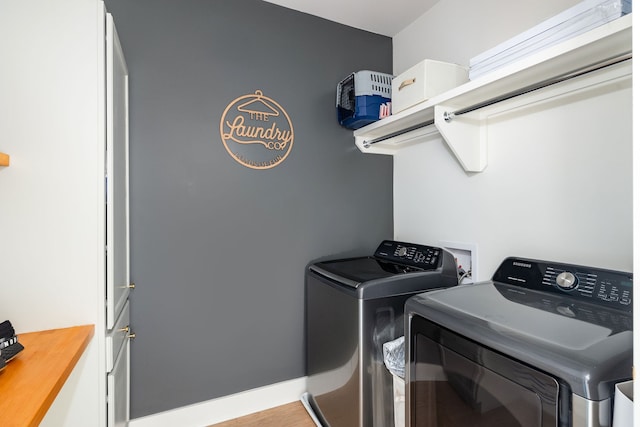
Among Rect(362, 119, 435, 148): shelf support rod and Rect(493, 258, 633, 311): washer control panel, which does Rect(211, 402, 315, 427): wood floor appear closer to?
Rect(493, 258, 633, 311): washer control panel

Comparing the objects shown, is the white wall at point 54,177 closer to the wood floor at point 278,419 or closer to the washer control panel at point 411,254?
the wood floor at point 278,419

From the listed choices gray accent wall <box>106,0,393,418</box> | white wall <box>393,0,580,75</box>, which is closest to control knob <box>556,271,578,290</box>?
white wall <box>393,0,580,75</box>

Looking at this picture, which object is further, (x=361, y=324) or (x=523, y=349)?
(x=361, y=324)

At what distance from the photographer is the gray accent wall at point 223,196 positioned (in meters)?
1.63

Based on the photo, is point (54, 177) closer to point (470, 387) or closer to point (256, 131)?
point (256, 131)

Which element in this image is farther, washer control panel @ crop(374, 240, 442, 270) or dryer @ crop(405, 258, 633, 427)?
washer control panel @ crop(374, 240, 442, 270)

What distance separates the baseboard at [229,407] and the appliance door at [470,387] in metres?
1.05

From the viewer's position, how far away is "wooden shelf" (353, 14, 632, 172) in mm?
955

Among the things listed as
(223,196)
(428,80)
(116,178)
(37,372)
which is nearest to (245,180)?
(223,196)

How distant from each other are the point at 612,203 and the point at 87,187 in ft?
6.10

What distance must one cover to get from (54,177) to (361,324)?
1.28 meters

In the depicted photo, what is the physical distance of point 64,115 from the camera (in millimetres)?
1067

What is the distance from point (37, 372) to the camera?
84 centimetres

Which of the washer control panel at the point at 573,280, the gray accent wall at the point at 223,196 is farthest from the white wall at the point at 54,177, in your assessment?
the washer control panel at the point at 573,280
